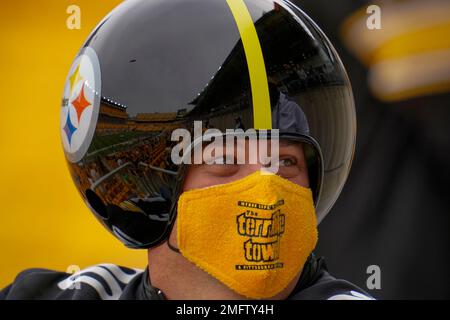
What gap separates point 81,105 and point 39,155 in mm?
2310

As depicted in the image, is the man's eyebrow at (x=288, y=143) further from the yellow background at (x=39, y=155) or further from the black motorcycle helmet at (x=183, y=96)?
the yellow background at (x=39, y=155)

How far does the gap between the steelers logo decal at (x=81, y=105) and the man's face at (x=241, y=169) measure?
1.02 feet

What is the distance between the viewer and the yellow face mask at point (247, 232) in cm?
176

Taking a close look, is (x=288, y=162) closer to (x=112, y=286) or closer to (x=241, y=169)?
(x=241, y=169)

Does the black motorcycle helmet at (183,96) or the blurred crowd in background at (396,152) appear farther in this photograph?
the blurred crowd in background at (396,152)

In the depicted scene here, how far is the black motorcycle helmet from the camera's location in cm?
178

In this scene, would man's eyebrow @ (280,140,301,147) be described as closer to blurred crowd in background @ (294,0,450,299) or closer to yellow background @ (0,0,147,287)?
blurred crowd in background @ (294,0,450,299)

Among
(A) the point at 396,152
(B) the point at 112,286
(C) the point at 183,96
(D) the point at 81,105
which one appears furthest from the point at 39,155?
(C) the point at 183,96

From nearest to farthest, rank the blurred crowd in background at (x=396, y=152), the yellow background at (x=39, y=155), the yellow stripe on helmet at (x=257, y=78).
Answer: the yellow stripe on helmet at (x=257, y=78) → the blurred crowd in background at (x=396, y=152) → the yellow background at (x=39, y=155)

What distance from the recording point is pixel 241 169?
180 centimetres

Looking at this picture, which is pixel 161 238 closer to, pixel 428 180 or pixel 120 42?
A: pixel 120 42

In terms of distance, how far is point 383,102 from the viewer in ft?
11.3

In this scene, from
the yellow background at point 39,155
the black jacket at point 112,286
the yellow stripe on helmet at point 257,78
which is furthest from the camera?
the yellow background at point 39,155

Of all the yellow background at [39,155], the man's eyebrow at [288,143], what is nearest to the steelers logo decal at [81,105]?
the man's eyebrow at [288,143]
